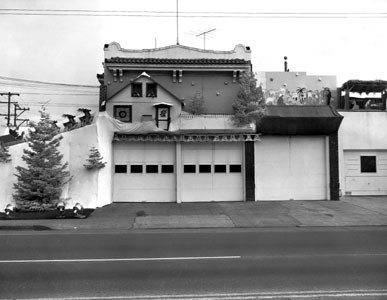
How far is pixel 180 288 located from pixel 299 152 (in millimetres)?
14222

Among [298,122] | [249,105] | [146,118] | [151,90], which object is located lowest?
[298,122]

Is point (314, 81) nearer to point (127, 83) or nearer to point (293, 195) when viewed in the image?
point (293, 195)

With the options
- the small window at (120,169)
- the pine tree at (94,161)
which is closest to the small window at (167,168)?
the small window at (120,169)

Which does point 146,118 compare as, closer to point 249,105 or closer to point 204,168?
point 204,168

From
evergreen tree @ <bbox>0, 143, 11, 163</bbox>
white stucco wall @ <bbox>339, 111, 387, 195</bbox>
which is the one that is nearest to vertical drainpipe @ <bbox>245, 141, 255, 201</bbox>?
white stucco wall @ <bbox>339, 111, 387, 195</bbox>

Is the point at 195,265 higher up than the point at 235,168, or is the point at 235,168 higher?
the point at 235,168

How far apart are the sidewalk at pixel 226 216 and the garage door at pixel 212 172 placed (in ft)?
2.69

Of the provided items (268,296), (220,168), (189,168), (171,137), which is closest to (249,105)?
(220,168)

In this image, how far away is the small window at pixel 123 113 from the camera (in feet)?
61.5

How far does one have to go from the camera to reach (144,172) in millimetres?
18031

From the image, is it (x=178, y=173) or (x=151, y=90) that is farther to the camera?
(x=151, y=90)

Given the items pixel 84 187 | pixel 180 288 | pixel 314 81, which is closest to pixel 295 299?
pixel 180 288

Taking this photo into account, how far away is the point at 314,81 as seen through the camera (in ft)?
69.4

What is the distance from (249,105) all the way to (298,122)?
263 cm
